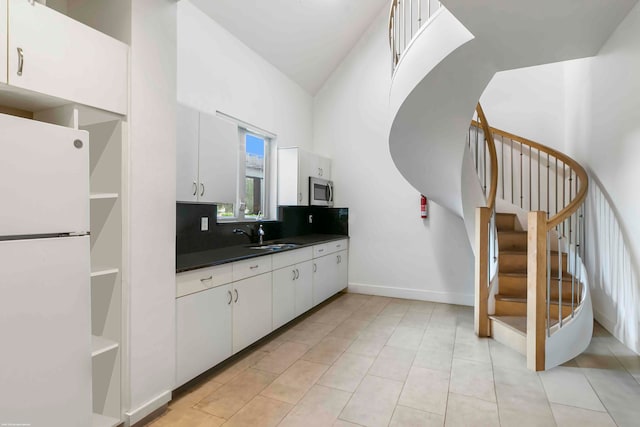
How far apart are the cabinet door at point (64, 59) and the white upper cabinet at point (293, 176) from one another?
8.72 feet

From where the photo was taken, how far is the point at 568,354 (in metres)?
2.83

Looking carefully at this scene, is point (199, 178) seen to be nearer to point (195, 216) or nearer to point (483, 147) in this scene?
point (195, 216)

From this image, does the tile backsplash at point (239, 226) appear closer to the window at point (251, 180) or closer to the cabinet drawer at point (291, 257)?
the window at point (251, 180)

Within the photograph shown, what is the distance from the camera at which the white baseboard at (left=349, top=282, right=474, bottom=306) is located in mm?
4656

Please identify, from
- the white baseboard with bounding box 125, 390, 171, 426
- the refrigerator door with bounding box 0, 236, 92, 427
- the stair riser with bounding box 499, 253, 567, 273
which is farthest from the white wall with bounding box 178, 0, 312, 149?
the stair riser with bounding box 499, 253, 567, 273

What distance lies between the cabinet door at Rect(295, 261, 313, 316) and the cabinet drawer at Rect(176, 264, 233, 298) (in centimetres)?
123

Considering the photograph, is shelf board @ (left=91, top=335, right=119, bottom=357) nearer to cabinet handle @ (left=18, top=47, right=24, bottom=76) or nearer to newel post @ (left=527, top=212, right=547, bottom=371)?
cabinet handle @ (left=18, top=47, right=24, bottom=76)

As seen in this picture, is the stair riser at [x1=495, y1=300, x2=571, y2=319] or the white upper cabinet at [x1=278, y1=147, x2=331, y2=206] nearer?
the stair riser at [x1=495, y1=300, x2=571, y2=319]

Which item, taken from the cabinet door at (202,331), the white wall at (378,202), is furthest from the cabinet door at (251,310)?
the white wall at (378,202)

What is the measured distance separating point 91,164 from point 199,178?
81cm

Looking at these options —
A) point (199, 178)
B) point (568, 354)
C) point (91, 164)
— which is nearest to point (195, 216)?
point (199, 178)

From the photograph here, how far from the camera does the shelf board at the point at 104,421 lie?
1837 millimetres

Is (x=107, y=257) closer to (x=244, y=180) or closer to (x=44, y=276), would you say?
(x=44, y=276)

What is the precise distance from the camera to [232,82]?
3.77 metres
